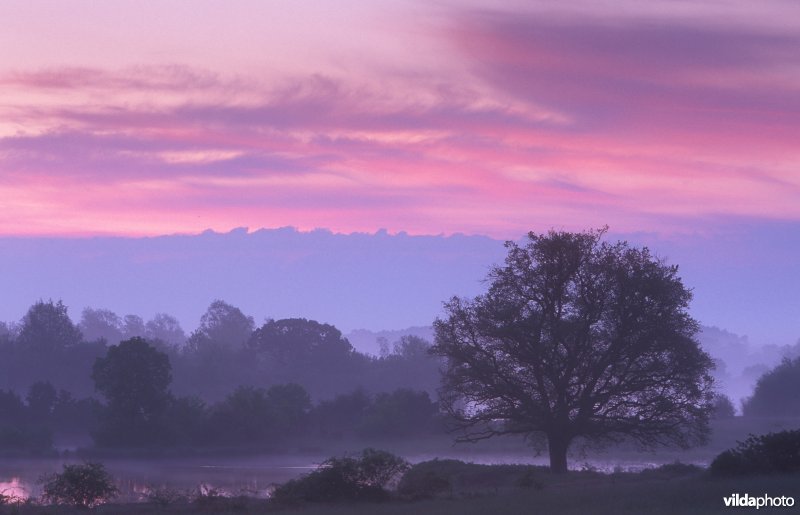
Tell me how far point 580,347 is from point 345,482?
1374 cm

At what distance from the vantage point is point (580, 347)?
1673 inches

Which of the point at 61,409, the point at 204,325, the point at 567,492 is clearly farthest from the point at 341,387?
the point at 567,492

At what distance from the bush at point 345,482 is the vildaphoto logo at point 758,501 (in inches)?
476

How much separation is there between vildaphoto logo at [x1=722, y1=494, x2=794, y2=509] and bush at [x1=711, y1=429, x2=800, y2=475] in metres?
7.07

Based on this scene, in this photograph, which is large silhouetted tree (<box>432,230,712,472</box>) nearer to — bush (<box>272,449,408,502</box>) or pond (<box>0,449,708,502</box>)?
pond (<box>0,449,708,502</box>)

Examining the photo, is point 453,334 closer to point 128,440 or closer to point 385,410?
point 385,410

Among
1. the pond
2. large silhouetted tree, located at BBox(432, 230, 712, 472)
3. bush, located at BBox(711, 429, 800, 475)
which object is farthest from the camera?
the pond

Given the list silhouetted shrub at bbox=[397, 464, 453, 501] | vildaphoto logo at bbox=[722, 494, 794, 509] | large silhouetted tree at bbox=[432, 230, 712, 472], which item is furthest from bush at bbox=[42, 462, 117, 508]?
vildaphoto logo at bbox=[722, 494, 794, 509]

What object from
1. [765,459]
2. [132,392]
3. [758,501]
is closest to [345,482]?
[758,501]

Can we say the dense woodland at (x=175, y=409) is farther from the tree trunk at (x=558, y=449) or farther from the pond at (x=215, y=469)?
the tree trunk at (x=558, y=449)

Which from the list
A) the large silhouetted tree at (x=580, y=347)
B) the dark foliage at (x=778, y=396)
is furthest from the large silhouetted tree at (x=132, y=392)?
the dark foliage at (x=778, y=396)

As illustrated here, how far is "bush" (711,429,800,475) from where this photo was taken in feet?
113

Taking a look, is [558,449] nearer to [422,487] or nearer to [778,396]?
[422,487]

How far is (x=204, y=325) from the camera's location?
639 feet
